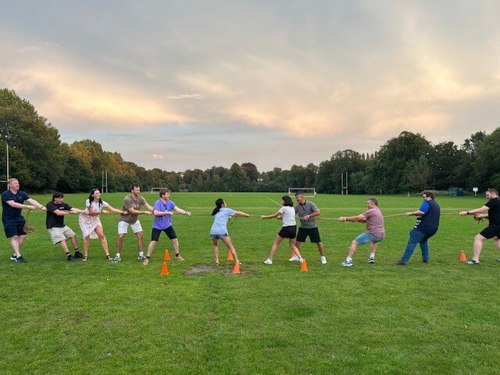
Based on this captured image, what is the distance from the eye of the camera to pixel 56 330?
6.14 meters

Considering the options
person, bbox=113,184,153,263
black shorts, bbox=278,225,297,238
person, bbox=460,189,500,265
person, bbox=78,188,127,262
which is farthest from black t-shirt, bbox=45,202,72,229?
person, bbox=460,189,500,265

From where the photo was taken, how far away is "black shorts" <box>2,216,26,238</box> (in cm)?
1113

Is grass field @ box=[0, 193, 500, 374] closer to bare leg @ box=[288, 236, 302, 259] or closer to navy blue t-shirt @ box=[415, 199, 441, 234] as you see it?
bare leg @ box=[288, 236, 302, 259]

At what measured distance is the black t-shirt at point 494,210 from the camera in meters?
11.2

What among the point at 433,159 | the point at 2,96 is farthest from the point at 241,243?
the point at 433,159

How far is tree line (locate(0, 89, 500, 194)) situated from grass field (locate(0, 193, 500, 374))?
70.2 metres

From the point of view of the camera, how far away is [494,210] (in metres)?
11.3

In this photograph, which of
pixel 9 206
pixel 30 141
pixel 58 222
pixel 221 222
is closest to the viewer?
pixel 221 222

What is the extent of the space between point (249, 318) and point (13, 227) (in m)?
8.13

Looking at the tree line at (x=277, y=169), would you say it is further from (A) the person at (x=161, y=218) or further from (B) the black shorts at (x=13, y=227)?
(A) the person at (x=161, y=218)

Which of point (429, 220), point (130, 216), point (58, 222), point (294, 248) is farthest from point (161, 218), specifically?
point (429, 220)

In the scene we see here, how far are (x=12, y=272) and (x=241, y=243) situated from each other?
793 centimetres

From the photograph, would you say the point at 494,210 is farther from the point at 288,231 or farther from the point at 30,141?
the point at 30,141

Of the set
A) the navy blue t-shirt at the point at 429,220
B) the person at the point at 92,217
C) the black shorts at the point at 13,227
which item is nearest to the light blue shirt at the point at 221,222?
the person at the point at 92,217
